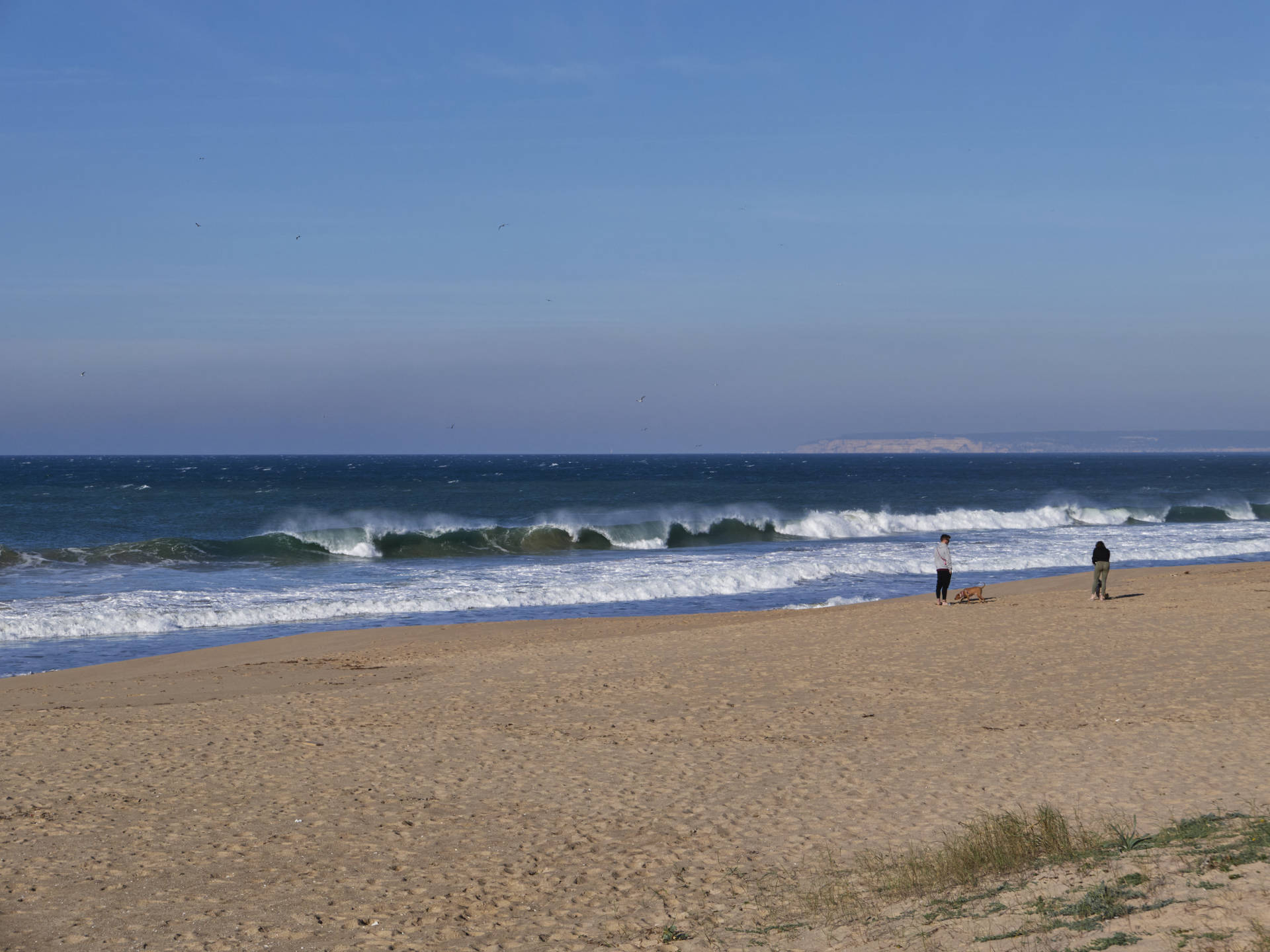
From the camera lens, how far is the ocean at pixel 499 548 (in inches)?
905

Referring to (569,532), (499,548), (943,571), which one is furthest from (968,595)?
(569,532)

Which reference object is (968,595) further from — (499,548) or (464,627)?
(499,548)

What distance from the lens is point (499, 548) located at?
4159cm

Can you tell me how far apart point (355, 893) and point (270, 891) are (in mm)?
602

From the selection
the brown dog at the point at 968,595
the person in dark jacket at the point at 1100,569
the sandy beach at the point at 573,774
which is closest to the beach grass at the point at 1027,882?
the sandy beach at the point at 573,774

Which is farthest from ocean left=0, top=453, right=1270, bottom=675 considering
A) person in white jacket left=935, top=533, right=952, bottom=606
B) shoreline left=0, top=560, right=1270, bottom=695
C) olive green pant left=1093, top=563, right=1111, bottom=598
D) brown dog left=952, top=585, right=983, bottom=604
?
olive green pant left=1093, top=563, right=1111, bottom=598

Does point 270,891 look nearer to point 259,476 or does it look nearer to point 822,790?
point 822,790

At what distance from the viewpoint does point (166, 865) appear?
768 centimetres

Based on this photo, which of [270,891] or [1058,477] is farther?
[1058,477]

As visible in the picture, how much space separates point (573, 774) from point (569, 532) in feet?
117

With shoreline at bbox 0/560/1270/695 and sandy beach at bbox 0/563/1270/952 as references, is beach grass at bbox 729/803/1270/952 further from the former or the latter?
shoreline at bbox 0/560/1270/695

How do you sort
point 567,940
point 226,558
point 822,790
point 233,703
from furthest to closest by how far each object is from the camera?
1. point 226,558
2. point 233,703
3. point 822,790
4. point 567,940

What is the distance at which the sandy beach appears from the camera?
267 inches

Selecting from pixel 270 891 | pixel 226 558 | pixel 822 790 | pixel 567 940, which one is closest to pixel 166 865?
pixel 270 891
